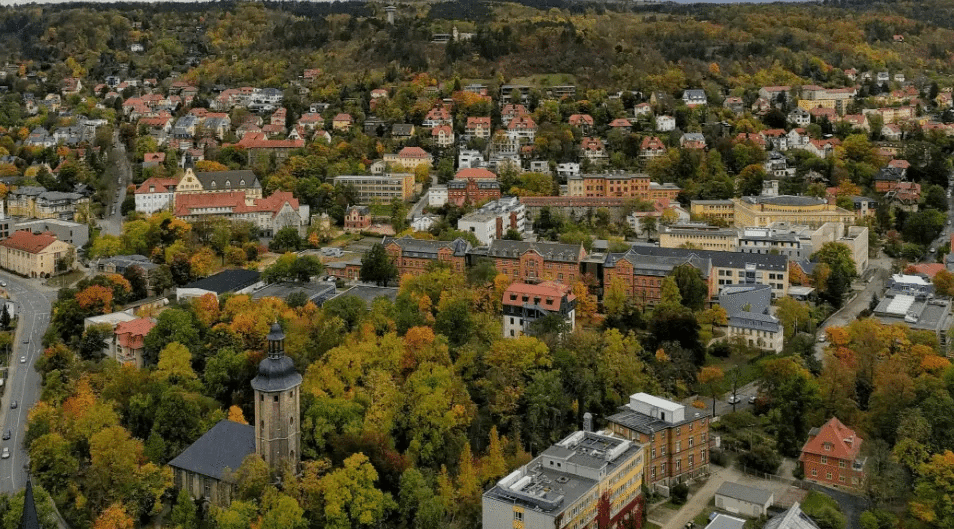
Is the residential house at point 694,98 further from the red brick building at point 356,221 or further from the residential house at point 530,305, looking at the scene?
the residential house at point 530,305

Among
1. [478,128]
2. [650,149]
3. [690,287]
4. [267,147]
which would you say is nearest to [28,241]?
[267,147]

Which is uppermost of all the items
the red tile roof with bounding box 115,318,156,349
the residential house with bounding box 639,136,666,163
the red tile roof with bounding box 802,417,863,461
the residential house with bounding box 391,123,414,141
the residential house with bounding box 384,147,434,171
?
the residential house with bounding box 391,123,414,141

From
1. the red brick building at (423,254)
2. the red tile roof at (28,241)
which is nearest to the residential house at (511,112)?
the red brick building at (423,254)

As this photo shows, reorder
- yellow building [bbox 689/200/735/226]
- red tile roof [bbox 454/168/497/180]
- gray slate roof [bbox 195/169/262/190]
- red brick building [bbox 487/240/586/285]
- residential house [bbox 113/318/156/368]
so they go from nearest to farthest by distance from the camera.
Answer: residential house [bbox 113/318/156/368] < red brick building [bbox 487/240/586/285] < yellow building [bbox 689/200/735/226] < gray slate roof [bbox 195/169/262/190] < red tile roof [bbox 454/168/497/180]

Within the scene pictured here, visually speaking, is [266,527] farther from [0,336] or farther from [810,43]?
[810,43]

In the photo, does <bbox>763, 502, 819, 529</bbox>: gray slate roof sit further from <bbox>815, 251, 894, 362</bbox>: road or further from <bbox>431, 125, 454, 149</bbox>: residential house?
<bbox>431, 125, 454, 149</bbox>: residential house

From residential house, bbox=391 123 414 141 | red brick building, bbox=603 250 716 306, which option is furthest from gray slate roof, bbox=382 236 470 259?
residential house, bbox=391 123 414 141

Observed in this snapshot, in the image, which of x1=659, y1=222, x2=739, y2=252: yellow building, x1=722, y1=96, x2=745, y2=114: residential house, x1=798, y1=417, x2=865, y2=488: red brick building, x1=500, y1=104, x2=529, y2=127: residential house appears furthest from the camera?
x1=722, y1=96, x2=745, y2=114: residential house

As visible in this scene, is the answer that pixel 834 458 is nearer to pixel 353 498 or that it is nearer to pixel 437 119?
pixel 353 498
